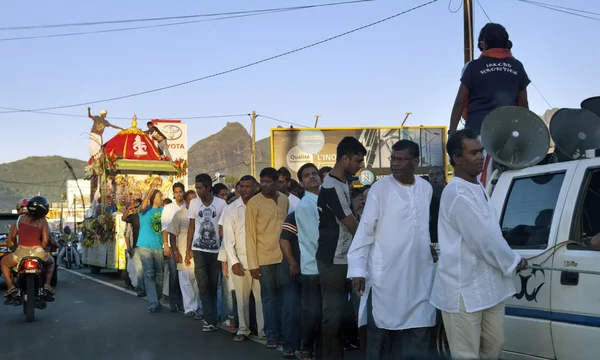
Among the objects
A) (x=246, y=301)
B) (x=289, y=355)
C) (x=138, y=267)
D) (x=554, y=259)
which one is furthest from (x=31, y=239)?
(x=554, y=259)

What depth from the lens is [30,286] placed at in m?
10.8

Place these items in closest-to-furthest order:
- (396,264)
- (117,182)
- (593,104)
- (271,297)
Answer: (396,264) → (593,104) → (271,297) → (117,182)

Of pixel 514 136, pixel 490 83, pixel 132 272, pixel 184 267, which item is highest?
pixel 490 83

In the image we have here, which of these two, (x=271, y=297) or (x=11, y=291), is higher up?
(x=271, y=297)

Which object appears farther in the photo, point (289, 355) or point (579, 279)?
point (289, 355)

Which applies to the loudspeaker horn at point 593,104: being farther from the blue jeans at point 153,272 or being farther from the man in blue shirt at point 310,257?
the blue jeans at point 153,272

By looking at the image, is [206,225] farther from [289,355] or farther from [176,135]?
[176,135]

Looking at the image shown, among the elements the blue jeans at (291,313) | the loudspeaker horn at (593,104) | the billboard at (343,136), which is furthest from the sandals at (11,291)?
the billboard at (343,136)

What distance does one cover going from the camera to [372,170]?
43.1 m

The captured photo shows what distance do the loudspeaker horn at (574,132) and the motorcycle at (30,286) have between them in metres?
7.94

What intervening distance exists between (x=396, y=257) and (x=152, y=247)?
7.50 m

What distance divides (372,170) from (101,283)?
26.4 m

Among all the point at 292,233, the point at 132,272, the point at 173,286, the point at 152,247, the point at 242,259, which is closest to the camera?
the point at 292,233

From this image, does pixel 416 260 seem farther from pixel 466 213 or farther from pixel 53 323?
pixel 53 323
